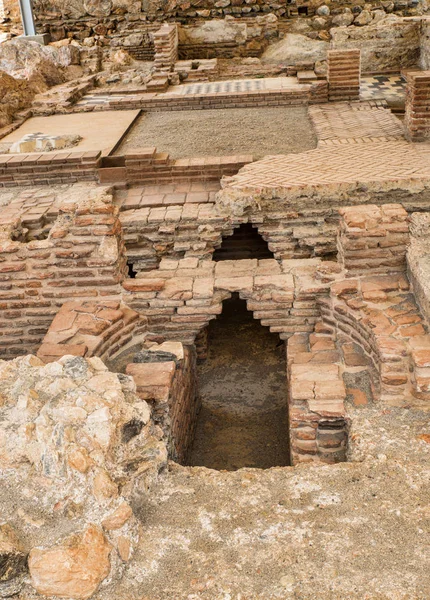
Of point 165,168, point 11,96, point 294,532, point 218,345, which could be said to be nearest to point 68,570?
point 294,532

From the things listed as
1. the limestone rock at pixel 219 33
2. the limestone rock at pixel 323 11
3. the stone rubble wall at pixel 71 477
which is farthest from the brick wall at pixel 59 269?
the limestone rock at pixel 323 11

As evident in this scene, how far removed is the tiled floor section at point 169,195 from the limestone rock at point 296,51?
24.0 feet

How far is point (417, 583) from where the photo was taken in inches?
88.6

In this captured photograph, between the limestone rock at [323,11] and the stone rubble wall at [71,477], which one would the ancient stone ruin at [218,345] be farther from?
the limestone rock at [323,11]

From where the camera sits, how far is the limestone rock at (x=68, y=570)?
222cm

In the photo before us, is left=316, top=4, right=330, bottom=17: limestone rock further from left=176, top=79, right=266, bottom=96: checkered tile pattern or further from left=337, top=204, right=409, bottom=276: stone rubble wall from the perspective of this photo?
left=337, top=204, right=409, bottom=276: stone rubble wall

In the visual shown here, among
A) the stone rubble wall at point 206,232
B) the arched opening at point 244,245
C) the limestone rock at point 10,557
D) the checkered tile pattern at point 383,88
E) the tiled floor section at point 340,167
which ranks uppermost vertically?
the limestone rock at point 10,557

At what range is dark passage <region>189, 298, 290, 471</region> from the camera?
4.52 meters

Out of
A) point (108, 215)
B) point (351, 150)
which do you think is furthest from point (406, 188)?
point (108, 215)

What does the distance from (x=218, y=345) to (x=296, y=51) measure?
9473 millimetres

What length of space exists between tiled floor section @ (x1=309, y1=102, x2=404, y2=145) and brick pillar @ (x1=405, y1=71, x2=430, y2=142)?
307 mm

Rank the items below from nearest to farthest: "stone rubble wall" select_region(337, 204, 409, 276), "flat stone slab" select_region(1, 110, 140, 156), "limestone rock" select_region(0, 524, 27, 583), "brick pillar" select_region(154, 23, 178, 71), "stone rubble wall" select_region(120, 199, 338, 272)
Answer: "limestone rock" select_region(0, 524, 27, 583) → "stone rubble wall" select_region(337, 204, 409, 276) → "stone rubble wall" select_region(120, 199, 338, 272) → "flat stone slab" select_region(1, 110, 140, 156) → "brick pillar" select_region(154, 23, 178, 71)

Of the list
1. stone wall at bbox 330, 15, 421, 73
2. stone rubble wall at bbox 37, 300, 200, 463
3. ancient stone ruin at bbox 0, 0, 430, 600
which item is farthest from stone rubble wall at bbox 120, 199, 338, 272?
stone wall at bbox 330, 15, 421, 73

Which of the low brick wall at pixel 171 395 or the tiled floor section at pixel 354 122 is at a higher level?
the tiled floor section at pixel 354 122
